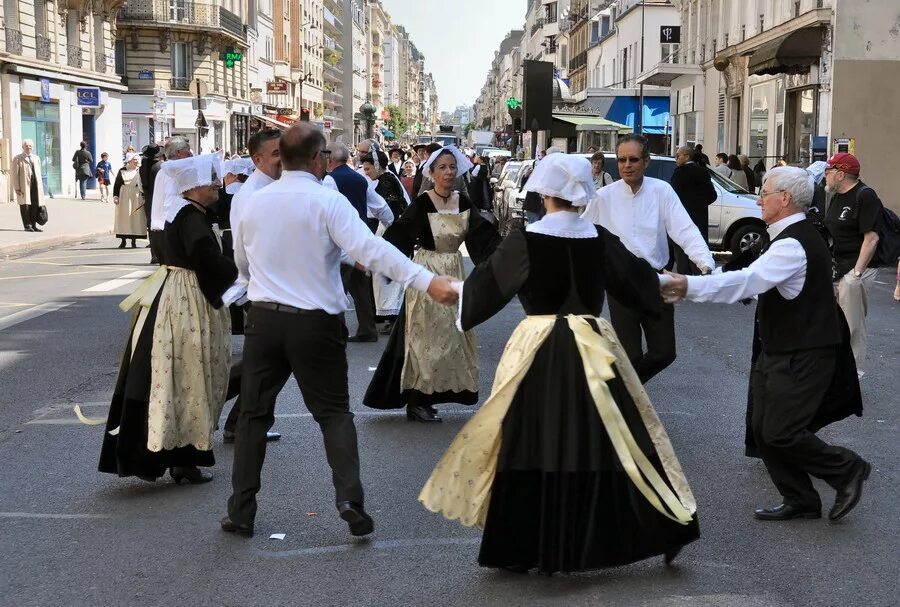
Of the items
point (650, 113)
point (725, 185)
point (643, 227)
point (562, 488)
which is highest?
point (650, 113)

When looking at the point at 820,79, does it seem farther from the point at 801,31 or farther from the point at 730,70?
the point at 730,70

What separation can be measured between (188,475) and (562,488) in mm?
2518

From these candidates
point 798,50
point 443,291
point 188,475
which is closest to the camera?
point 443,291

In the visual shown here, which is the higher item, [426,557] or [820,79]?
[820,79]

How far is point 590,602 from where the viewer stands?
4605mm

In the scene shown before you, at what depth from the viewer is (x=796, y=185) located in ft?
18.3

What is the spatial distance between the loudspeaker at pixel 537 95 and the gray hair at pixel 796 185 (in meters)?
20.4

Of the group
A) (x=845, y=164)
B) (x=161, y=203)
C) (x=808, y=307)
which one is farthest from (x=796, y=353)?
(x=845, y=164)

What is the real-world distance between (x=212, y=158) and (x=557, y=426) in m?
2.60

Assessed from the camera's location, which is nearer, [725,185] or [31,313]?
[31,313]

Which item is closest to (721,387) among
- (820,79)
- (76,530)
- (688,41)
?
(76,530)

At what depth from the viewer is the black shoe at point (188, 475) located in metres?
6.37

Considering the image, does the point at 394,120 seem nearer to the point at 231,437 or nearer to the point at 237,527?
the point at 231,437

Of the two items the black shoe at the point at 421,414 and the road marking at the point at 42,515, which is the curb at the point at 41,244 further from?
the road marking at the point at 42,515
